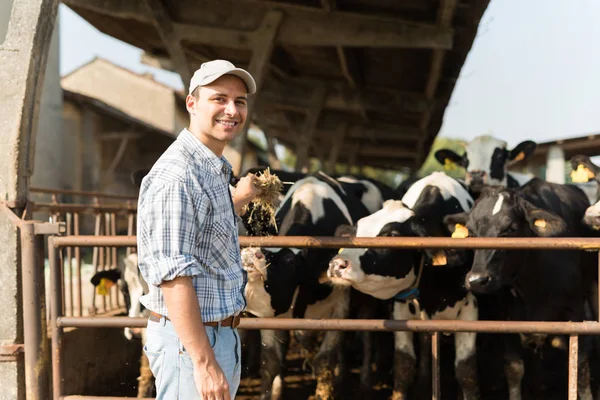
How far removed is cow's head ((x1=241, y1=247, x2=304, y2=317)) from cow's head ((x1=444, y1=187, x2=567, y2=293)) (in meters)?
1.22

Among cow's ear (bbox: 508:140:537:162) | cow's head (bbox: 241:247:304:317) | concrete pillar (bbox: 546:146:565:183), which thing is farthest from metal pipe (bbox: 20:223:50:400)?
concrete pillar (bbox: 546:146:565:183)

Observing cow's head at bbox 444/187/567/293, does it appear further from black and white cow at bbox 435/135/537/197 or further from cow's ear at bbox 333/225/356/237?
black and white cow at bbox 435/135/537/197

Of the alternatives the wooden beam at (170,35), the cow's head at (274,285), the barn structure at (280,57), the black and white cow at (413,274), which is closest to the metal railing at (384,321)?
the barn structure at (280,57)

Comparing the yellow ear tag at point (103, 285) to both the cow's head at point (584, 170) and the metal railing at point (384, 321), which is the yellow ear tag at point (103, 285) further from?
the cow's head at point (584, 170)

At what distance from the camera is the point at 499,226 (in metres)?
4.79

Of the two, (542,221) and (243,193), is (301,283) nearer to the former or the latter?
(542,221)

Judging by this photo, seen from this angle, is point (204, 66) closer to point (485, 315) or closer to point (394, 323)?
point (394, 323)

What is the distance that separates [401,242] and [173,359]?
1.54m

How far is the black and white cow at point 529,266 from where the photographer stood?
4672mm

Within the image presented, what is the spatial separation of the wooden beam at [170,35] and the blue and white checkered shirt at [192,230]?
17.8 feet

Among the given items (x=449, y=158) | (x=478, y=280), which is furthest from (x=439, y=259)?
(x=449, y=158)

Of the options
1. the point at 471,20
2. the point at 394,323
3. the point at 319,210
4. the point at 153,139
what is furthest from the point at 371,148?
the point at 394,323

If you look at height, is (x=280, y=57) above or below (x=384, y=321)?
above

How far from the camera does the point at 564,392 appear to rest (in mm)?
5539
